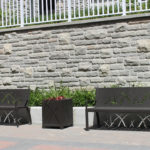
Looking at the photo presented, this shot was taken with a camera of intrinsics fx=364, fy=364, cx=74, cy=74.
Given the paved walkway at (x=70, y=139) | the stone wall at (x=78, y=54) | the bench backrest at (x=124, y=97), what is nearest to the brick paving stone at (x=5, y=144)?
the paved walkway at (x=70, y=139)

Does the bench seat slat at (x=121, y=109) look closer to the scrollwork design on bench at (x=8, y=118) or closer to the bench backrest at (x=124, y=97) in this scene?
the bench backrest at (x=124, y=97)

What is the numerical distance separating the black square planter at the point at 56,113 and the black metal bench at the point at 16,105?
0.86 m

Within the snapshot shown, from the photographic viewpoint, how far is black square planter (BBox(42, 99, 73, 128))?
7898 millimetres

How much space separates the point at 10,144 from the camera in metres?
6.15

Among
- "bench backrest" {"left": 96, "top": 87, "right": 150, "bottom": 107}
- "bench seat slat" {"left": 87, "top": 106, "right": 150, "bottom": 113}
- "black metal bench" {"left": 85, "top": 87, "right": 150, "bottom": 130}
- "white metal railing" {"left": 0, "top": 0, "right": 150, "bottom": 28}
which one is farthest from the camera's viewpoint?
"white metal railing" {"left": 0, "top": 0, "right": 150, "bottom": 28}

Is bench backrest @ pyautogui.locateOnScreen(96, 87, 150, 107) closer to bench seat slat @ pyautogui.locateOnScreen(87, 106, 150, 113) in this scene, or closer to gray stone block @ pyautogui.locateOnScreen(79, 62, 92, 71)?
bench seat slat @ pyautogui.locateOnScreen(87, 106, 150, 113)

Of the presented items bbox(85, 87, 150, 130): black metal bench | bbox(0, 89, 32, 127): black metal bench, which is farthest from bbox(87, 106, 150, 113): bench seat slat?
bbox(0, 89, 32, 127): black metal bench

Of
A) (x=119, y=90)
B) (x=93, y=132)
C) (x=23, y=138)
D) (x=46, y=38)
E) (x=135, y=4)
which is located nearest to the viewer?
(x=23, y=138)

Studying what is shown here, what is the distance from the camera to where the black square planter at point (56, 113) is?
25.9 feet

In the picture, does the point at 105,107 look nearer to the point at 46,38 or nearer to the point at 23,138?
the point at 23,138

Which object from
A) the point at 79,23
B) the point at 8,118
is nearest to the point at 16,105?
the point at 8,118

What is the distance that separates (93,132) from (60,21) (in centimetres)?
376

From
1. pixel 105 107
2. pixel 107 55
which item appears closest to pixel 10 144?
pixel 105 107

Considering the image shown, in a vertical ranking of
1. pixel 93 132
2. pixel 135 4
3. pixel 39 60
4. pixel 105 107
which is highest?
pixel 135 4
